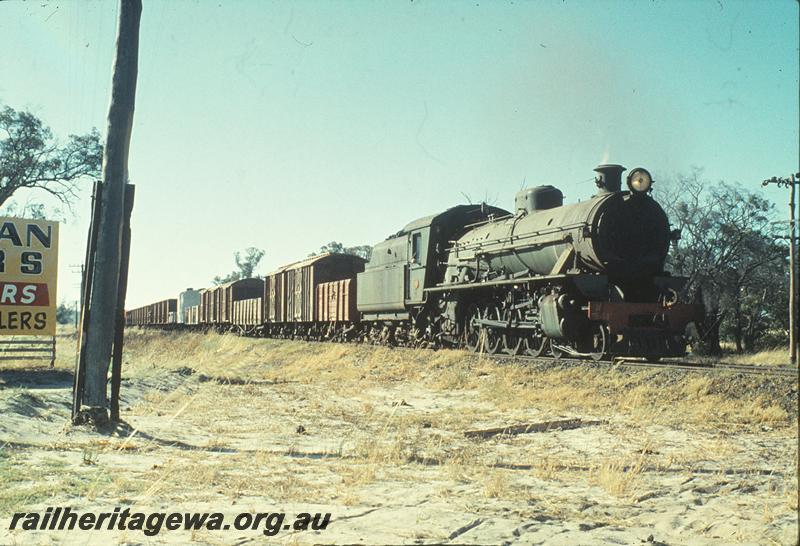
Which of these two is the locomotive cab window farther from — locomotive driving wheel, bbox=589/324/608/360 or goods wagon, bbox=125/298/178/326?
goods wagon, bbox=125/298/178/326

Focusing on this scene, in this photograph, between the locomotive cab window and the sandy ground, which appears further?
the locomotive cab window

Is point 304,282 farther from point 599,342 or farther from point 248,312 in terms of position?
point 599,342

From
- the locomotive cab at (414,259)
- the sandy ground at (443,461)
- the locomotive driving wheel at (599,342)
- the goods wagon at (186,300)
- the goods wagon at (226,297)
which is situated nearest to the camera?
the sandy ground at (443,461)

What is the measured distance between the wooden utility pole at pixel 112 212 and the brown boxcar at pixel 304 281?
1849 cm

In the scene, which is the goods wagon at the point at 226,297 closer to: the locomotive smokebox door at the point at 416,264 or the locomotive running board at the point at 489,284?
the locomotive smokebox door at the point at 416,264

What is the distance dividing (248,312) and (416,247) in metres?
19.0

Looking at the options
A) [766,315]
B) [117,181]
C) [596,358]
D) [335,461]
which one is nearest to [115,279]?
[117,181]

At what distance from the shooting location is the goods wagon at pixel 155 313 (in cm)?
5625

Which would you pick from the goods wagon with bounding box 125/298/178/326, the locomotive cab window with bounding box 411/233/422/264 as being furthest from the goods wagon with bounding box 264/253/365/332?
the goods wagon with bounding box 125/298/178/326

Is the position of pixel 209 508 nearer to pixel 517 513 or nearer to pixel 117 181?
pixel 517 513

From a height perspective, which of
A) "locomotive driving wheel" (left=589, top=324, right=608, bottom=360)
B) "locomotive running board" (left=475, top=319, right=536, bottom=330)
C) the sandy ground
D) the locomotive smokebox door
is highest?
the locomotive smokebox door

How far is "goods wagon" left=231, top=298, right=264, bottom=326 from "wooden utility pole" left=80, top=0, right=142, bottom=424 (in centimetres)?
2535

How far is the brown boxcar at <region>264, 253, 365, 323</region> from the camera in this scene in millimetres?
27344

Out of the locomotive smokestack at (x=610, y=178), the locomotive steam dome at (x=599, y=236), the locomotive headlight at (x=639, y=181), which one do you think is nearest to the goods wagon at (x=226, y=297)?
the locomotive steam dome at (x=599, y=236)
